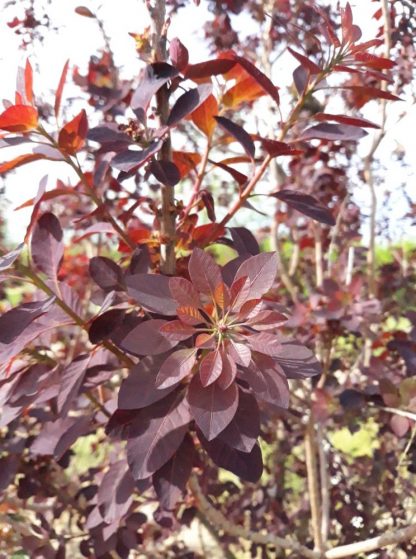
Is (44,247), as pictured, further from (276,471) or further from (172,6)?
(276,471)

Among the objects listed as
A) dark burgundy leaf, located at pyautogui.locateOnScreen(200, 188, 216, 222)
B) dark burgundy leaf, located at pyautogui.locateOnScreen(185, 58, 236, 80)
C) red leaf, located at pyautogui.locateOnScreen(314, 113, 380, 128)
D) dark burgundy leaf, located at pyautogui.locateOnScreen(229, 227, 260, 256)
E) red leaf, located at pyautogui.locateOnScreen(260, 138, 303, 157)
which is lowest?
dark burgundy leaf, located at pyautogui.locateOnScreen(229, 227, 260, 256)

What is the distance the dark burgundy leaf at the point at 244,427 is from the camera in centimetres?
89

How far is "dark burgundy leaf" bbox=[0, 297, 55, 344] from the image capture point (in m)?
0.96

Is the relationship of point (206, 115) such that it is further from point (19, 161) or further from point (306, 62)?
point (19, 161)

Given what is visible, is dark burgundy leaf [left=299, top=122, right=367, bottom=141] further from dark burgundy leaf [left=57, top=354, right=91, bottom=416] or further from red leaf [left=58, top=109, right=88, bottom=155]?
dark burgundy leaf [left=57, top=354, right=91, bottom=416]

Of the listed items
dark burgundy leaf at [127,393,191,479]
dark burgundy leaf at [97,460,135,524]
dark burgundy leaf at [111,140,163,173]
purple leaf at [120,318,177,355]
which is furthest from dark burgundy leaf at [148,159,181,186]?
dark burgundy leaf at [97,460,135,524]

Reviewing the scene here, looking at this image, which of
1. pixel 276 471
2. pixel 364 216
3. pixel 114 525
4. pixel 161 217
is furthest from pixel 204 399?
pixel 364 216

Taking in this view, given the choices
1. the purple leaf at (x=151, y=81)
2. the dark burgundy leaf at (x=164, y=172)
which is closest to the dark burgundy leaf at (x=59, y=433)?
the dark burgundy leaf at (x=164, y=172)

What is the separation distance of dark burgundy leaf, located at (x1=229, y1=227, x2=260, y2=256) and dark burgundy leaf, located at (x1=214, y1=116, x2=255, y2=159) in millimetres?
174

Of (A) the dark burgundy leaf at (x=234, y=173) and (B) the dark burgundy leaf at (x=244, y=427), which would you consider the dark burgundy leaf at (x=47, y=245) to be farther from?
(B) the dark burgundy leaf at (x=244, y=427)

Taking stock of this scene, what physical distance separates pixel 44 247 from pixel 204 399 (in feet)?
1.65

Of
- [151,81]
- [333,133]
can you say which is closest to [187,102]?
[151,81]

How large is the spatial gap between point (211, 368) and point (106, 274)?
38cm

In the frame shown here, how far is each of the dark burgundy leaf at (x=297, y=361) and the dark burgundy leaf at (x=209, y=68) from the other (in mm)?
507
